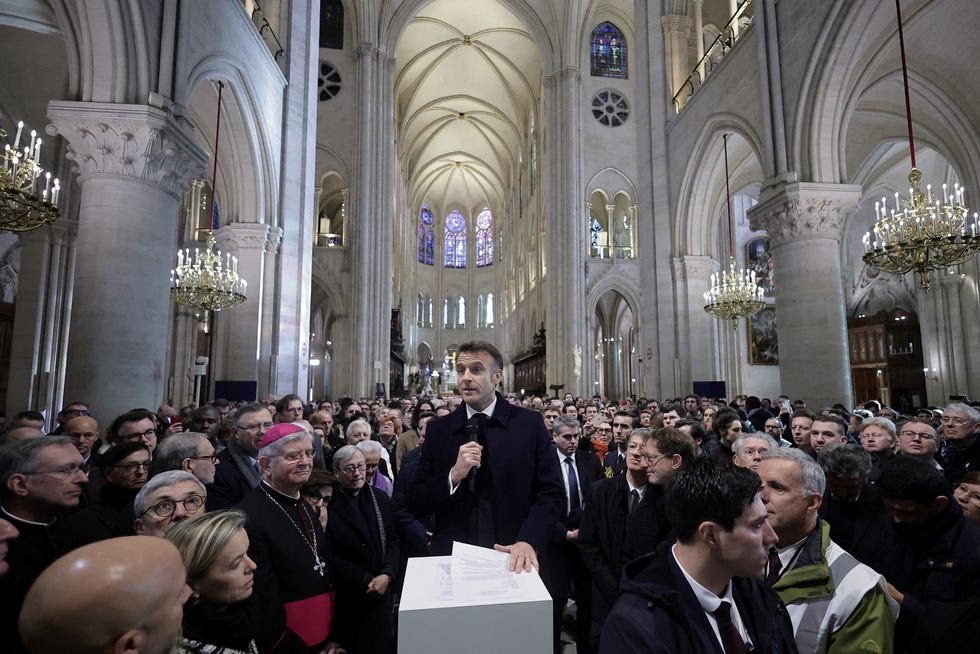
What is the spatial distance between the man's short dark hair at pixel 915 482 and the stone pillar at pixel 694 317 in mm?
11296

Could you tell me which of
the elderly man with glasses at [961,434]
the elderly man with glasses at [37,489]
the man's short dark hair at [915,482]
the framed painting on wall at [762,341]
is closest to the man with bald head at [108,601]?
the elderly man with glasses at [37,489]

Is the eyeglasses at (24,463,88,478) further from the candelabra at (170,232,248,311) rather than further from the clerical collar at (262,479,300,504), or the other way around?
the candelabra at (170,232,248,311)

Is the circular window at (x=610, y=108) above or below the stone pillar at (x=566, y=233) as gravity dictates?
above

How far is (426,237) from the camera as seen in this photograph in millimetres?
48469

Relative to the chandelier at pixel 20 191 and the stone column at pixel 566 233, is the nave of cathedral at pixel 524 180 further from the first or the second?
the chandelier at pixel 20 191

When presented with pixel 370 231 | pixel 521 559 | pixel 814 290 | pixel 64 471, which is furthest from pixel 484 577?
pixel 370 231

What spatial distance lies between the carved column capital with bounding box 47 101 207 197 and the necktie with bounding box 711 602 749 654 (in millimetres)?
7273

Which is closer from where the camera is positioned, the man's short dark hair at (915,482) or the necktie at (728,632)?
the necktie at (728,632)

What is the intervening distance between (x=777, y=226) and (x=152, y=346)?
9.42m

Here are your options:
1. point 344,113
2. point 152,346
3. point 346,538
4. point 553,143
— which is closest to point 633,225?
point 553,143

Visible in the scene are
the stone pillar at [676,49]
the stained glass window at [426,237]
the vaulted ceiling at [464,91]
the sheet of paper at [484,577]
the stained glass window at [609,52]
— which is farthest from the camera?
the stained glass window at [426,237]

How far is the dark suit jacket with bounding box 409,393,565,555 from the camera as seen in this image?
7.70 feet

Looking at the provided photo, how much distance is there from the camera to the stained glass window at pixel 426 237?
47.7 m

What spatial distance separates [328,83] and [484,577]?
23.9 m
